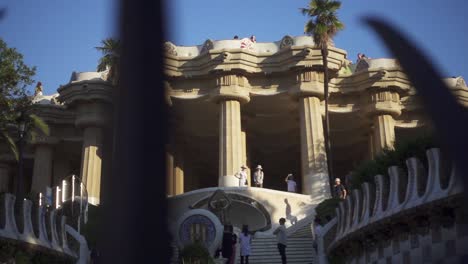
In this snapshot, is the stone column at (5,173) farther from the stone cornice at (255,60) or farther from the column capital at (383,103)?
the column capital at (383,103)

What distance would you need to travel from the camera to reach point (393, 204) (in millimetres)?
16969

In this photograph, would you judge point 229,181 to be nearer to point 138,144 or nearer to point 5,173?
point 5,173

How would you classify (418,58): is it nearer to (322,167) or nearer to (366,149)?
(322,167)

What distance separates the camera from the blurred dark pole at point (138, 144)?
3.72 meters

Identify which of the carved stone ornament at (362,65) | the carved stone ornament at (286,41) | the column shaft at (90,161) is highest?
the carved stone ornament at (286,41)

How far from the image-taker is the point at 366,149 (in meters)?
54.5

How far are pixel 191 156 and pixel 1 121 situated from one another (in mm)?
26771

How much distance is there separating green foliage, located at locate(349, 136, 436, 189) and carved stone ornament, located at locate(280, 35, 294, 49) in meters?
23.2

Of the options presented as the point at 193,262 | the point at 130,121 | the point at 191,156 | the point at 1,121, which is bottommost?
the point at 130,121

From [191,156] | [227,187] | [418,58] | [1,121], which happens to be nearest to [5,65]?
[1,121]

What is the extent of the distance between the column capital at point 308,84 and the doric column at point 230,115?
123 inches

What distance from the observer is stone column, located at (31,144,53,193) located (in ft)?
161

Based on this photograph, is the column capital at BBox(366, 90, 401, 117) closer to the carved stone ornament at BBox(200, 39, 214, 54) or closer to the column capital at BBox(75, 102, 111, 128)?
the carved stone ornament at BBox(200, 39, 214, 54)

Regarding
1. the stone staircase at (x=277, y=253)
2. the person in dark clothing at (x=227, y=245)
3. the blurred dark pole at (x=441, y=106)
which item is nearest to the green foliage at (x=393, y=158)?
the stone staircase at (x=277, y=253)
